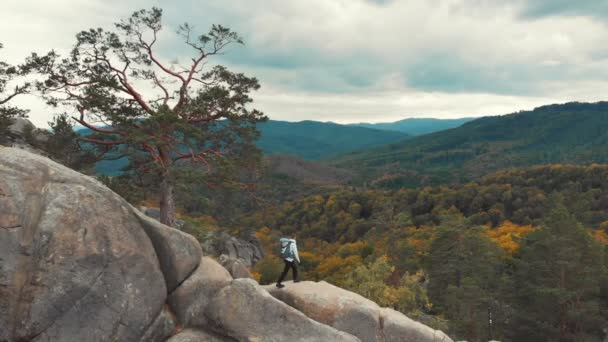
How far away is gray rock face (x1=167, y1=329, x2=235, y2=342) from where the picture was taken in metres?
18.0

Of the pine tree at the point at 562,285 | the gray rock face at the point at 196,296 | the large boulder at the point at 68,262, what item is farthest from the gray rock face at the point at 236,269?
the pine tree at the point at 562,285

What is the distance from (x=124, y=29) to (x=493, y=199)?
552 ft

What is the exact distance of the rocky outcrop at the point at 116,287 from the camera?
15.6m

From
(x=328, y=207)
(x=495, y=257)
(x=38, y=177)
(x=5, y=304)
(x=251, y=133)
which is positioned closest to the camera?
(x=5, y=304)

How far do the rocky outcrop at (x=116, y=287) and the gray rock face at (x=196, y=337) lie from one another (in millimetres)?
45

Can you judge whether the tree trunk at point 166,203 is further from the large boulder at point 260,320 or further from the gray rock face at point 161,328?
the large boulder at point 260,320

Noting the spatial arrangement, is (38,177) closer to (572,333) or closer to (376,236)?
(572,333)

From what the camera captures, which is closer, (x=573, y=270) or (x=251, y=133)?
(x=251, y=133)

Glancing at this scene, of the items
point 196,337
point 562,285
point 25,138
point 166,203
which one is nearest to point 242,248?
point 25,138

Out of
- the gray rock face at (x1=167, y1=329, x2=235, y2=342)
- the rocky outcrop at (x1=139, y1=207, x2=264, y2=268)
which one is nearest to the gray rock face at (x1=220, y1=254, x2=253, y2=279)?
the gray rock face at (x1=167, y1=329, x2=235, y2=342)

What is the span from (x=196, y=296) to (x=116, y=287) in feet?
12.7

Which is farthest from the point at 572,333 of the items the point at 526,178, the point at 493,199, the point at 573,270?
the point at 526,178

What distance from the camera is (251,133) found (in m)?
31.8

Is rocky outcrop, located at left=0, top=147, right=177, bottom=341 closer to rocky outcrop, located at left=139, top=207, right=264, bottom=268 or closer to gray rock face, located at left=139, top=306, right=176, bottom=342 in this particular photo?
gray rock face, located at left=139, top=306, right=176, bottom=342
